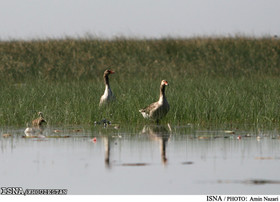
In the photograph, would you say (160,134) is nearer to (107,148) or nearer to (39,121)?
(107,148)

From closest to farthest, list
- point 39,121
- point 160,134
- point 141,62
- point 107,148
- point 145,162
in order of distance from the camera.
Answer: point 145,162
point 107,148
point 160,134
point 39,121
point 141,62

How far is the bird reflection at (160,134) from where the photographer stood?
11.3m

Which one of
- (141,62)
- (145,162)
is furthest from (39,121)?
(141,62)

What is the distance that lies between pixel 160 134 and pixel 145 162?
12.7 ft

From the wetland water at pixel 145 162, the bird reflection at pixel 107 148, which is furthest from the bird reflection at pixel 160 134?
the bird reflection at pixel 107 148

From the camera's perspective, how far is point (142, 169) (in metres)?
9.33

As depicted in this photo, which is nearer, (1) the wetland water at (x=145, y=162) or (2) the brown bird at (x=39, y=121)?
(1) the wetland water at (x=145, y=162)

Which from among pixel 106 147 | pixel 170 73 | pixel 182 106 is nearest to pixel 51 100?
pixel 182 106

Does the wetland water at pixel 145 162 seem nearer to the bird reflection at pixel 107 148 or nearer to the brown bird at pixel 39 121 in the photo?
the bird reflection at pixel 107 148

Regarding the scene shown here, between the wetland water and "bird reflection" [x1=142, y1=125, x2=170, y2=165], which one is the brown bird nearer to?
the wetland water

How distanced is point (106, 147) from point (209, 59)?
33100mm

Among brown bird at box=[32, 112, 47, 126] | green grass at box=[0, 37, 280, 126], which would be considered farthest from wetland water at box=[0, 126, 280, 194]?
green grass at box=[0, 37, 280, 126]

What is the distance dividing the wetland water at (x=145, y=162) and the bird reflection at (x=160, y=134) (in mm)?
16

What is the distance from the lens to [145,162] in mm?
9945
